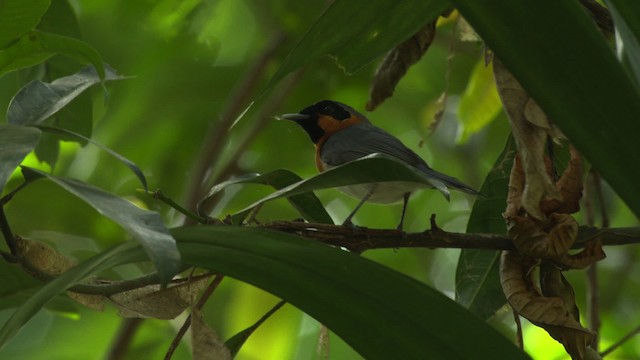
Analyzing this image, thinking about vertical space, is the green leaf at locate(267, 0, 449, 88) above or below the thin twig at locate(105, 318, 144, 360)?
above

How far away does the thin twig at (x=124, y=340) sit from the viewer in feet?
7.34

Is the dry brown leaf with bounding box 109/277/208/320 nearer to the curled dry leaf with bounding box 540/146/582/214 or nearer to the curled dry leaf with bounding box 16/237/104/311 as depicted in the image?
the curled dry leaf with bounding box 16/237/104/311

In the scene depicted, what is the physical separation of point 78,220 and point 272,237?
1870 mm

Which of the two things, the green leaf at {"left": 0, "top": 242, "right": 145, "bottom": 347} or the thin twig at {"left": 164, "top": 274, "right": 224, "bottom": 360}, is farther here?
the thin twig at {"left": 164, "top": 274, "right": 224, "bottom": 360}

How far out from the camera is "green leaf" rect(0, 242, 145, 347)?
0.79 meters

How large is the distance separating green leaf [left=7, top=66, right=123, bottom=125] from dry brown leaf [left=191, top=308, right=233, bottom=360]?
11.1 inches

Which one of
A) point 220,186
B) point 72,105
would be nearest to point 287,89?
point 72,105

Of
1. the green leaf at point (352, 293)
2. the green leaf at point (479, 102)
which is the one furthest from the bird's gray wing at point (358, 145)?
the green leaf at point (352, 293)

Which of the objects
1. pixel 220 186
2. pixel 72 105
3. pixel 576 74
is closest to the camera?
pixel 576 74

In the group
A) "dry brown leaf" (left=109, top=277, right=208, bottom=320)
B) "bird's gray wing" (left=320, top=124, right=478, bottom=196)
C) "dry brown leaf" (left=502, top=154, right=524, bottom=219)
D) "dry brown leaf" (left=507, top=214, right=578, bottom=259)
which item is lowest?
"bird's gray wing" (left=320, top=124, right=478, bottom=196)

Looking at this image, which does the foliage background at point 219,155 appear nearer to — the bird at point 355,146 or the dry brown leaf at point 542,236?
the bird at point 355,146

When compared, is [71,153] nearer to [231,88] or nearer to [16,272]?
[231,88]

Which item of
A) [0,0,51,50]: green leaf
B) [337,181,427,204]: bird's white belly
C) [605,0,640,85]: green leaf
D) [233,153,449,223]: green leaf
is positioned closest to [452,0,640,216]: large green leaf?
[605,0,640,85]: green leaf

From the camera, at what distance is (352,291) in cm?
88
